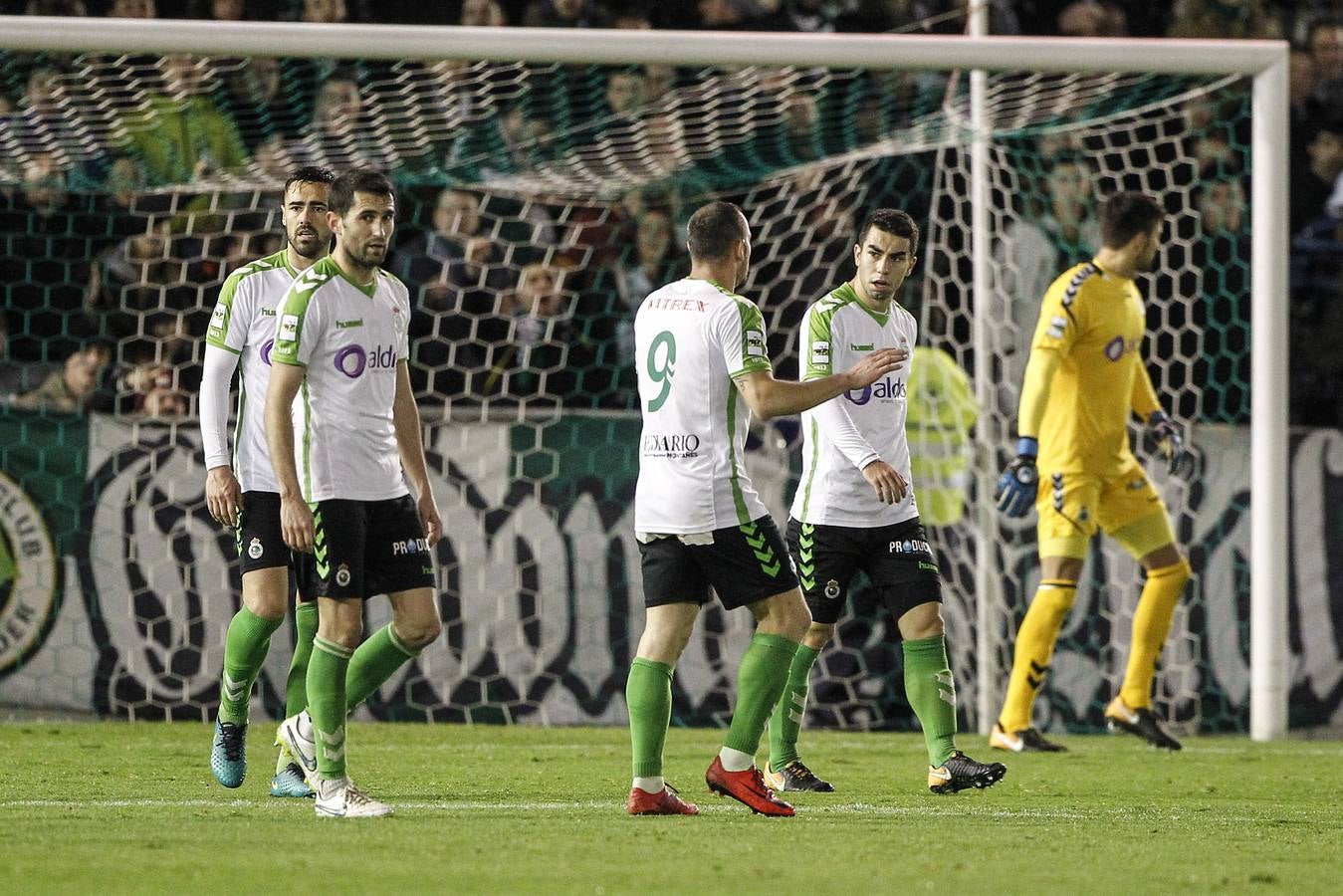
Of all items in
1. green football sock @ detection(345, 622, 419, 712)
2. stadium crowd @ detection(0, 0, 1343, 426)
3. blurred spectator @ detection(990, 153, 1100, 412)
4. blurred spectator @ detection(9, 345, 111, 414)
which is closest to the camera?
green football sock @ detection(345, 622, 419, 712)

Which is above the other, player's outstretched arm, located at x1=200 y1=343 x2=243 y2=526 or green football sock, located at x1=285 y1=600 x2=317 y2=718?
player's outstretched arm, located at x1=200 y1=343 x2=243 y2=526

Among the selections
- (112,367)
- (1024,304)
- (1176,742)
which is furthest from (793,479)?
(112,367)

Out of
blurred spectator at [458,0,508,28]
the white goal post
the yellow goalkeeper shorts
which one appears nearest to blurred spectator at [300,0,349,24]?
blurred spectator at [458,0,508,28]

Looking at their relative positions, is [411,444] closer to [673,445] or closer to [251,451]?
[251,451]

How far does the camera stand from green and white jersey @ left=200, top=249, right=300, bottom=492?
620 centimetres

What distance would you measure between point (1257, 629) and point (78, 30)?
18.6 ft

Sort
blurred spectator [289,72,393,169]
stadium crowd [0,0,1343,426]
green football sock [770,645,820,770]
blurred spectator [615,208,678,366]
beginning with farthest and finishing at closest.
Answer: blurred spectator [615,208,678,366] < blurred spectator [289,72,393,169] < stadium crowd [0,0,1343,426] < green football sock [770,645,820,770]

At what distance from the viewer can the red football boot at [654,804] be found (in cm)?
548

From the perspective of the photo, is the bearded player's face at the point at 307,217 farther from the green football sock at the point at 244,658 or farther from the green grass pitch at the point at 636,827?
the green grass pitch at the point at 636,827

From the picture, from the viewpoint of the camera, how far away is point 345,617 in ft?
17.7

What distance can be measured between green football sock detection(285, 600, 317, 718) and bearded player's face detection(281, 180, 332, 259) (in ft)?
3.78

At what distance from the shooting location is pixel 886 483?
19.4 feet

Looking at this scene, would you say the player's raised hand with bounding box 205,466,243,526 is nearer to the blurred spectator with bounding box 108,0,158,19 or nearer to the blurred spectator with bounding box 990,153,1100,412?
the blurred spectator with bounding box 990,153,1100,412

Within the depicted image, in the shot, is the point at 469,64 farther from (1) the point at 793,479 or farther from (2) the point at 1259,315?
(2) the point at 1259,315
